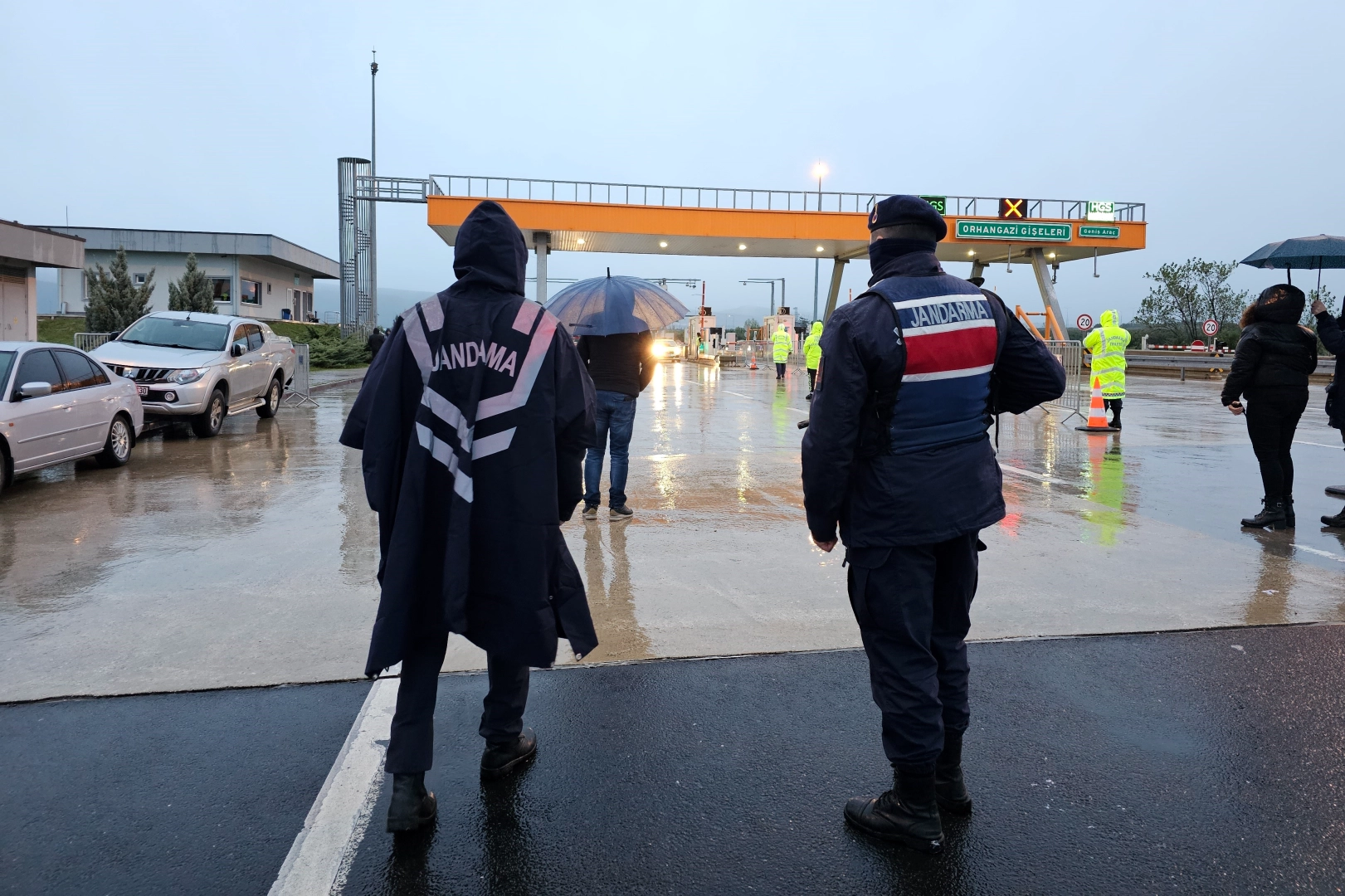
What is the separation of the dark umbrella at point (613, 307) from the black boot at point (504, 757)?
4.11 m

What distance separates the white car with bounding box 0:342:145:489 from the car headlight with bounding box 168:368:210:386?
1.49 metres

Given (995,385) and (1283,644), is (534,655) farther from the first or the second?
(1283,644)

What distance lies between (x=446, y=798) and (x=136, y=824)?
95 centimetres

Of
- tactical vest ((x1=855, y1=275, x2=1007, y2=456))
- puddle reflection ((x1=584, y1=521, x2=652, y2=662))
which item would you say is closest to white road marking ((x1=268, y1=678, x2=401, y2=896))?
puddle reflection ((x1=584, y1=521, x2=652, y2=662))

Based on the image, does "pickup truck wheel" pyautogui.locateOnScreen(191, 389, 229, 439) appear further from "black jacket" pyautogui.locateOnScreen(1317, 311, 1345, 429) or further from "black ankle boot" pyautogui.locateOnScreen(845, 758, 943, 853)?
"black jacket" pyautogui.locateOnScreen(1317, 311, 1345, 429)

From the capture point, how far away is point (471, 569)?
9.84 feet

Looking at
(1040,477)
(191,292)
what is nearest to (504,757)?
(1040,477)

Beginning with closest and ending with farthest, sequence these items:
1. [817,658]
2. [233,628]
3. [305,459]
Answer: [817,658], [233,628], [305,459]

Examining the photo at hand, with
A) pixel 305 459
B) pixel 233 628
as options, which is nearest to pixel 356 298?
pixel 305 459

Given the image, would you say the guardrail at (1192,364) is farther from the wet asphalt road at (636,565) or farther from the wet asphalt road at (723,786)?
the wet asphalt road at (723,786)

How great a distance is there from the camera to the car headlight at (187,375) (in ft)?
40.3

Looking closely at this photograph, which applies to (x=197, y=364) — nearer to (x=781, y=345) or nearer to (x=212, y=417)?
(x=212, y=417)

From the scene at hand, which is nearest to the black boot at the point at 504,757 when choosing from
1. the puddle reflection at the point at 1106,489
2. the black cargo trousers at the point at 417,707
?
the black cargo trousers at the point at 417,707

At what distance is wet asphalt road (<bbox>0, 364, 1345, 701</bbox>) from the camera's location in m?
4.57
